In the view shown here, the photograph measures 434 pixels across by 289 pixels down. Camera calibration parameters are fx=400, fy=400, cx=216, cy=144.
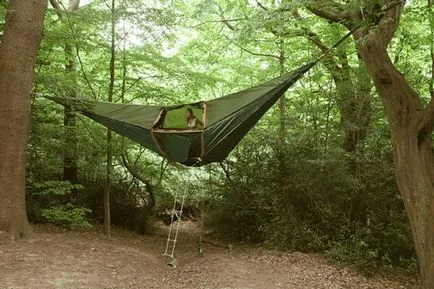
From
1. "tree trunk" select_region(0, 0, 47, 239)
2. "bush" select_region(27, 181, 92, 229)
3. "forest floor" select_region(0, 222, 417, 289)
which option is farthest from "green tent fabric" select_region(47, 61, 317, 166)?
"forest floor" select_region(0, 222, 417, 289)

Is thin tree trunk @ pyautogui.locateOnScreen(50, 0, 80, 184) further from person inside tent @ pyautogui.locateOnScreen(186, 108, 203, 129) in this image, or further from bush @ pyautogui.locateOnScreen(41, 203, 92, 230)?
person inside tent @ pyautogui.locateOnScreen(186, 108, 203, 129)

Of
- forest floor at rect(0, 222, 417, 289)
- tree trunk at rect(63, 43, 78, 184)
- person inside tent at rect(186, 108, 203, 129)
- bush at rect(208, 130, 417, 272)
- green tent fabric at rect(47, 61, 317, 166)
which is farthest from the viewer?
tree trunk at rect(63, 43, 78, 184)

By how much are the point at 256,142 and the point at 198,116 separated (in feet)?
4.94

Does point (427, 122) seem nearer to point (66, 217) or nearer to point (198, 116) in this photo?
point (198, 116)

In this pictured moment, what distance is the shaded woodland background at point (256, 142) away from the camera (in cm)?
405

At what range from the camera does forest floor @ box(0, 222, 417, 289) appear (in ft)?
8.48

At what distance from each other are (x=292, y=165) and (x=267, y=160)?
0.42m

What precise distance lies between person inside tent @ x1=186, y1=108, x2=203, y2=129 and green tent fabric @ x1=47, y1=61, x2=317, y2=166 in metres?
0.04

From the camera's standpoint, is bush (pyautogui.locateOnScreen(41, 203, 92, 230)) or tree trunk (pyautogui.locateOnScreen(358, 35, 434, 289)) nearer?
tree trunk (pyautogui.locateOnScreen(358, 35, 434, 289))

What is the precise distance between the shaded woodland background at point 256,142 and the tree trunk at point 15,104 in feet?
1.79

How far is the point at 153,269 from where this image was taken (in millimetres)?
3322

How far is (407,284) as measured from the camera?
11.9ft

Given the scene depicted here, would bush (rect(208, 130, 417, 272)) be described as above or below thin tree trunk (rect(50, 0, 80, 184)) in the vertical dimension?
below

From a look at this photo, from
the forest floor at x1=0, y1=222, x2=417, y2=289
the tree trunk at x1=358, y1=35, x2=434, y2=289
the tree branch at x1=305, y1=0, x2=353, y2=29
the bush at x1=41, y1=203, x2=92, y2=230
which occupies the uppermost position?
the tree branch at x1=305, y1=0, x2=353, y2=29
